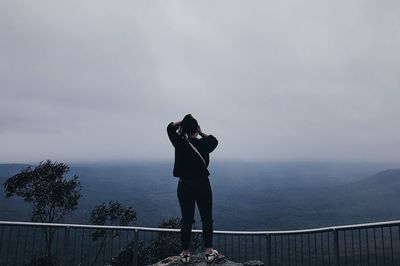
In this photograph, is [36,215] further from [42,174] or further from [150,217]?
[150,217]

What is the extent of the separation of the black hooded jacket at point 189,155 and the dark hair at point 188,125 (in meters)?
0.10

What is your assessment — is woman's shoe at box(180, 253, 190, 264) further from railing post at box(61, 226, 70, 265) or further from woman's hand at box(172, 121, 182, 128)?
railing post at box(61, 226, 70, 265)

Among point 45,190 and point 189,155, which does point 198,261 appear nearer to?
point 189,155

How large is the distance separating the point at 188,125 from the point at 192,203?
110 cm

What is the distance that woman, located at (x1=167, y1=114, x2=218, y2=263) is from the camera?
16.5 ft

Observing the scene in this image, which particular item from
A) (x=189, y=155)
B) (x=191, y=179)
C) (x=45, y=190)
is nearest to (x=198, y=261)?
(x=191, y=179)

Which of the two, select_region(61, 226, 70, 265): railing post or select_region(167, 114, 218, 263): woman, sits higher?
select_region(167, 114, 218, 263): woman

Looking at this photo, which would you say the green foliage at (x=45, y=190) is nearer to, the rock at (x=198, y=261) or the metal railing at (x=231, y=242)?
the metal railing at (x=231, y=242)

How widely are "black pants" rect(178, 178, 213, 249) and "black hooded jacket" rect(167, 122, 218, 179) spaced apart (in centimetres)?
10

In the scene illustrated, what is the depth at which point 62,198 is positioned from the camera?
90.3 ft

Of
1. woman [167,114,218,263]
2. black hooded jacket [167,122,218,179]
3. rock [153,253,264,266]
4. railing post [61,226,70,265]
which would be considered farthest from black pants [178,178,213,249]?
railing post [61,226,70,265]

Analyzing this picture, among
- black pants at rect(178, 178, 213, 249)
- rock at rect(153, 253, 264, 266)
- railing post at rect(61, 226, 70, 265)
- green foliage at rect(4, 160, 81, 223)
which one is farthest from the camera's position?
green foliage at rect(4, 160, 81, 223)

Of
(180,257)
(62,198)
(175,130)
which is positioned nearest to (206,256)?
(180,257)

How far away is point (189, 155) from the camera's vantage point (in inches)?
200
